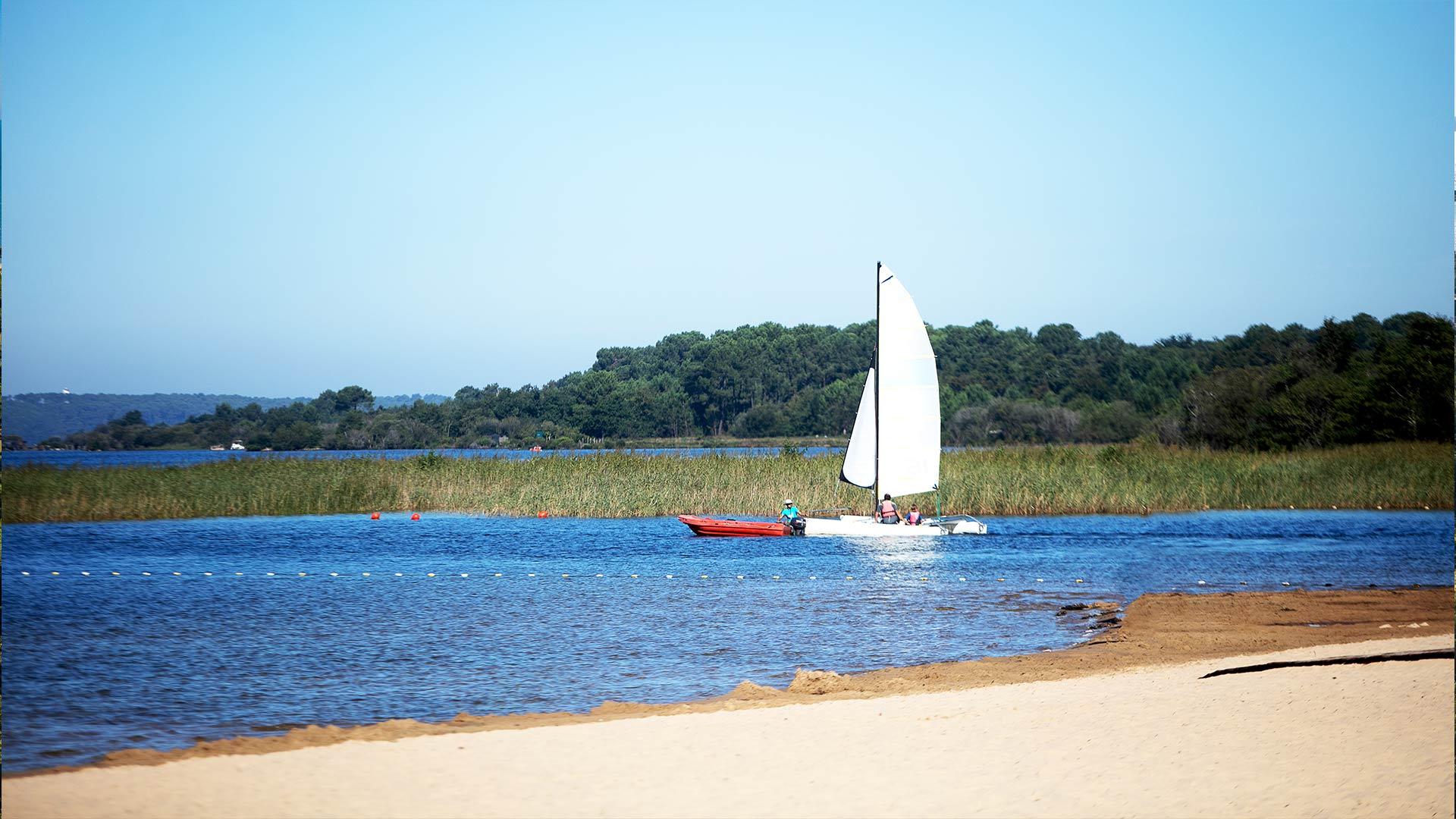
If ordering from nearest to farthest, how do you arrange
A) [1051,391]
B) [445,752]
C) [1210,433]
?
[445,752], [1210,433], [1051,391]

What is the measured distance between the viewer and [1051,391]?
4902 inches

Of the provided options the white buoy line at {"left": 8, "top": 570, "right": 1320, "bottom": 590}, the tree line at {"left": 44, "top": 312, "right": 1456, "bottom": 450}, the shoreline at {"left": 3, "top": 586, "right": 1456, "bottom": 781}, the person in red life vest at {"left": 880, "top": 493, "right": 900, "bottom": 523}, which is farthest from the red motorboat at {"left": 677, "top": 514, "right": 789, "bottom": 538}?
the tree line at {"left": 44, "top": 312, "right": 1456, "bottom": 450}

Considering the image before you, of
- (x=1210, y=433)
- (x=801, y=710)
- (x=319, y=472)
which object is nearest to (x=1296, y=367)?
(x=1210, y=433)

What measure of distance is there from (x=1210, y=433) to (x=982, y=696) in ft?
193

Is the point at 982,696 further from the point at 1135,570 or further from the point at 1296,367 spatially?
the point at 1296,367

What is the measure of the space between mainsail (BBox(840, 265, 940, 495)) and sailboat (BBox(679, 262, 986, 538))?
23mm

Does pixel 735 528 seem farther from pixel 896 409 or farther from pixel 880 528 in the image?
pixel 896 409

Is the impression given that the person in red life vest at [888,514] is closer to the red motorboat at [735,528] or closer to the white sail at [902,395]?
the white sail at [902,395]

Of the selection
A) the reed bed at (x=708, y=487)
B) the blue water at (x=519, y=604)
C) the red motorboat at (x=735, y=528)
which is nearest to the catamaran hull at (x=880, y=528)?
the blue water at (x=519, y=604)

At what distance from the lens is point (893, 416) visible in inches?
1375

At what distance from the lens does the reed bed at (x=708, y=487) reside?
39.7m

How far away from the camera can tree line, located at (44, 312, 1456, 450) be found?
6072 cm

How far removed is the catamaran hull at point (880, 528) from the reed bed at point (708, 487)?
522cm

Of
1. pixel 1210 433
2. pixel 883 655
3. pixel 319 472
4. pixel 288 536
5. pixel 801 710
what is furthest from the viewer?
pixel 1210 433
